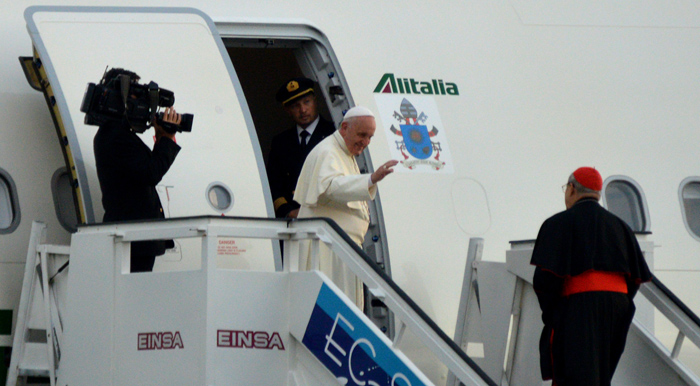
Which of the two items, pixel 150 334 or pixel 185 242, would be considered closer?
pixel 150 334

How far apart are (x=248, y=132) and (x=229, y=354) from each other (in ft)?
6.52

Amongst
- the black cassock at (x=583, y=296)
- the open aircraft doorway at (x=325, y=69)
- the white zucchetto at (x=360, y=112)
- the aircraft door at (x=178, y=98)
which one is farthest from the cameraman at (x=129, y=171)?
the black cassock at (x=583, y=296)

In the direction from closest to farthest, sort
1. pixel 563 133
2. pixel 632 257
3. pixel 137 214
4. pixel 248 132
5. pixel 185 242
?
1. pixel 632 257
2. pixel 137 214
3. pixel 185 242
4. pixel 248 132
5. pixel 563 133

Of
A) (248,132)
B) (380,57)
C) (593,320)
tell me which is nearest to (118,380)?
(248,132)

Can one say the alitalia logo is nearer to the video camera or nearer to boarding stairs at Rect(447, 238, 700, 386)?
boarding stairs at Rect(447, 238, 700, 386)

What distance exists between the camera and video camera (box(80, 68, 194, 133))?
16.8 feet

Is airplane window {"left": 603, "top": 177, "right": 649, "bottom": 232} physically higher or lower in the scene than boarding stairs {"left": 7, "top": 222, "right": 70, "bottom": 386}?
higher

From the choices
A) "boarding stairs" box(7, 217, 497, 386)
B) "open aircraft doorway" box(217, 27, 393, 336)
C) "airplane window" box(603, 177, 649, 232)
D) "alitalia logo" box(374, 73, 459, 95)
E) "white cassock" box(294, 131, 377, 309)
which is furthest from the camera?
"airplane window" box(603, 177, 649, 232)

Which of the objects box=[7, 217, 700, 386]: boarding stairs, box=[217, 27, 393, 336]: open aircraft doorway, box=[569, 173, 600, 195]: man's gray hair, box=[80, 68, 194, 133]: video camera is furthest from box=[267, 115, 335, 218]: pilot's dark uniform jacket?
box=[569, 173, 600, 195]: man's gray hair

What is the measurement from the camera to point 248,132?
20.0ft

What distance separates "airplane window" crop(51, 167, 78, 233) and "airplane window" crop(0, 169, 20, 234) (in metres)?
0.23

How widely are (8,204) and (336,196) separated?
1959 millimetres

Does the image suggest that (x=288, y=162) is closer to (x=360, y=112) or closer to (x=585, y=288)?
(x=360, y=112)

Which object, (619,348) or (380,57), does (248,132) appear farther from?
(619,348)
